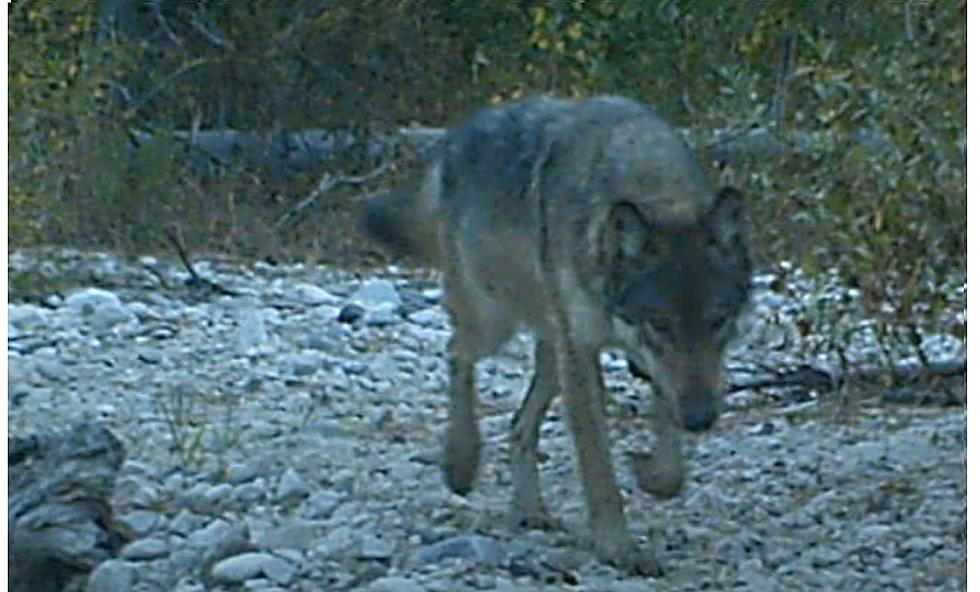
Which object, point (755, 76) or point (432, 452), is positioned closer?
point (432, 452)

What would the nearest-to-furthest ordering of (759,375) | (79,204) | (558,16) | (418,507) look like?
(418,507)
(759,375)
(558,16)
(79,204)

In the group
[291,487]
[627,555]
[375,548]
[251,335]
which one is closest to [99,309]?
[251,335]

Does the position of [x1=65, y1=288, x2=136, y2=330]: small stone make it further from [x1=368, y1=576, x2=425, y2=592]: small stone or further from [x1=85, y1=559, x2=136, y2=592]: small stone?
[x1=368, y1=576, x2=425, y2=592]: small stone

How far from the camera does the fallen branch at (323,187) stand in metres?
10.9

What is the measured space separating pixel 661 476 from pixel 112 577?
1.28 metres

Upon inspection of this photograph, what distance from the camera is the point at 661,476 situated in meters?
5.54

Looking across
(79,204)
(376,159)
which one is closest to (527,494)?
(79,204)

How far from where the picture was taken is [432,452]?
21.6 ft

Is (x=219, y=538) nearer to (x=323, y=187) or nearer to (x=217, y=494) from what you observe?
(x=217, y=494)

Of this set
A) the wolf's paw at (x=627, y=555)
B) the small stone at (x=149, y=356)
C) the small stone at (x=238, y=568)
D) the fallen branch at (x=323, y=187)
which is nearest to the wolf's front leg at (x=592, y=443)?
the wolf's paw at (x=627, y=555)

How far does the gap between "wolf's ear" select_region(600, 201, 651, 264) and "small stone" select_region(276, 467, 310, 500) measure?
1.15 meters

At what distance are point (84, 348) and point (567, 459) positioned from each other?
237cm

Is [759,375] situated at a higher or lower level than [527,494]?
higher
